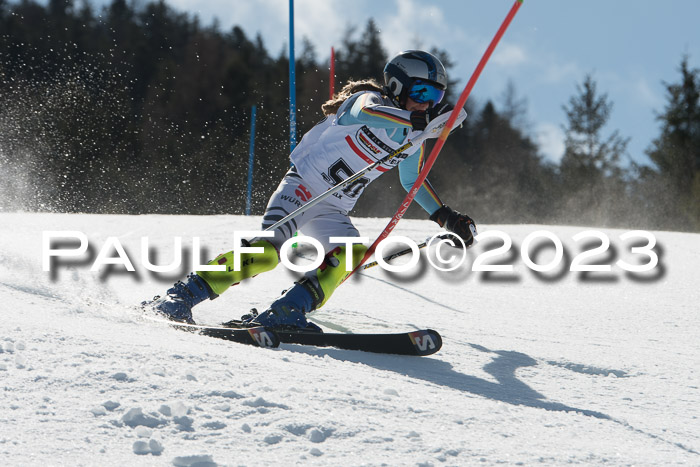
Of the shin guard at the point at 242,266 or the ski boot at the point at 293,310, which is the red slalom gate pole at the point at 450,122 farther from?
the shin guard at the point at 242,266

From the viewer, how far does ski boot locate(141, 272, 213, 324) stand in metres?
2.87

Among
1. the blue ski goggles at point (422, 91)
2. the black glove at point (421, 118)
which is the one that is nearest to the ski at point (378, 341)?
the black glove at point (421, 118)

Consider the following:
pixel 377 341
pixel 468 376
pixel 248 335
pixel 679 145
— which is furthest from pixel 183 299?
pixel 679 145

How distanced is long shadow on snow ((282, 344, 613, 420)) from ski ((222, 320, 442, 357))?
0.12 feet

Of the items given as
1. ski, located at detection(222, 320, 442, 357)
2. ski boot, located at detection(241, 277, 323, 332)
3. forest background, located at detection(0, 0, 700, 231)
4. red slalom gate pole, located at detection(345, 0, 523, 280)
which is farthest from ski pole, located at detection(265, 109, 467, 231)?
forest background, located at detection(0, 0, 700, 231)

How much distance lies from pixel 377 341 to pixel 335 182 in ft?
2.65

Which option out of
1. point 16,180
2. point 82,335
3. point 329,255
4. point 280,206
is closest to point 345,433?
point 82,335

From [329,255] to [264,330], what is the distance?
54cm

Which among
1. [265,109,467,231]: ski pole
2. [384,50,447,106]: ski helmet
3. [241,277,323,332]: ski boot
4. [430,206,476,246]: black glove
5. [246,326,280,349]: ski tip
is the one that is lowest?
[246,326,280,349]: ski tip

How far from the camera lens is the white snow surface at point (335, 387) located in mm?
1464

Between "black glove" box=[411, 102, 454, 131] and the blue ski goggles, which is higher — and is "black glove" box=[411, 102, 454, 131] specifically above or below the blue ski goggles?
below

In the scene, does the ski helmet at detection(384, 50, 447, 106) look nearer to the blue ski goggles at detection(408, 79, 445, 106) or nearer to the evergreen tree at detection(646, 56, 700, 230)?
the blue ski goggles at detection(408, 79, 445, 106)

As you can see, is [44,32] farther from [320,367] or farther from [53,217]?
[320,367]

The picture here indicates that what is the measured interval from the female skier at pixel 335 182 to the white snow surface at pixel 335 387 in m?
0.23
